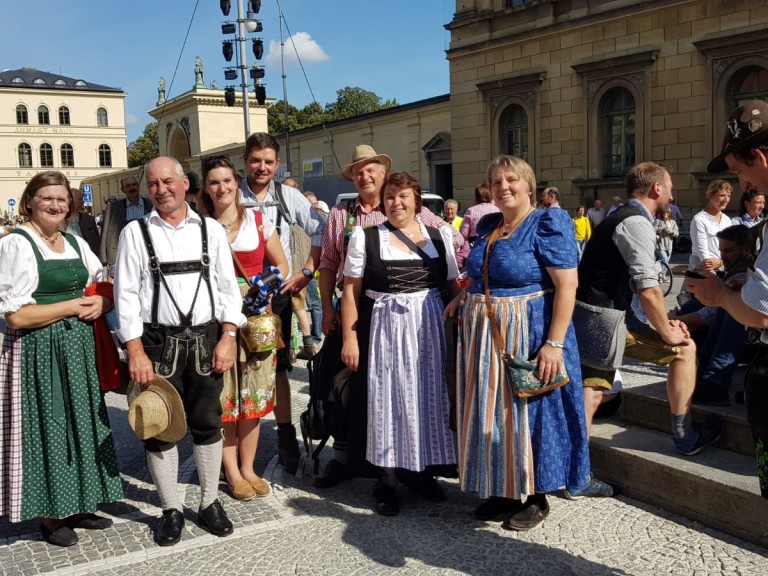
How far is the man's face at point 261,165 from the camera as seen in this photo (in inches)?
185

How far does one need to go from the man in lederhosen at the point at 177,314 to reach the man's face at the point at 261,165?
38.9 inches

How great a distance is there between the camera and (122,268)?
361 centimetres

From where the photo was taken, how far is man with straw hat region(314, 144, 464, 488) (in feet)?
13.9

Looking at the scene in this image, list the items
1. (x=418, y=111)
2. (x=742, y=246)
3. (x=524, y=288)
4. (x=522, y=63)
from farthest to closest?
(x=418, y=111) → (x=522, y=63) → (x=742, y=246) → (x=524, y=288)

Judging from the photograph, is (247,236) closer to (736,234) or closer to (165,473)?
(165,473)

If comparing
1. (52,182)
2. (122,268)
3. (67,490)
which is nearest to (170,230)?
(122,268)

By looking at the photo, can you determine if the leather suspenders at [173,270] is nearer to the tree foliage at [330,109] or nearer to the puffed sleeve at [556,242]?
the puffed sleeve at [556,242]

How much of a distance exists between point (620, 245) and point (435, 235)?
39.4 inches

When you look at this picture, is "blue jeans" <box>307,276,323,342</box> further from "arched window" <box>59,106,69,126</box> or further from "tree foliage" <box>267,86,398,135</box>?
"arched window" <box>59,106,69,126</box>

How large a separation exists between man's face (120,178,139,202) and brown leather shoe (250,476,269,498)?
416cm

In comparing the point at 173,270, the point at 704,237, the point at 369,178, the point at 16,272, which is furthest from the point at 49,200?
the point at 704,237

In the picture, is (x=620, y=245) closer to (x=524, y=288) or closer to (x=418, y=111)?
(x=524, y=288)

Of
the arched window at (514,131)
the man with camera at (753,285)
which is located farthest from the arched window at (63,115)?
the man with camera at (753,285)

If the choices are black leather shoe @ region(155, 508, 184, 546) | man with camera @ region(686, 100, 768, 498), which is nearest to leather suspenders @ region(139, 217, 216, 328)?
black leather shoe @ region(155, 508, 184, 546)
